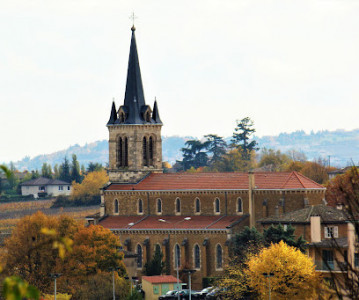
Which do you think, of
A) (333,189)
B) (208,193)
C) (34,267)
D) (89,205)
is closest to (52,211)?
(89,205)

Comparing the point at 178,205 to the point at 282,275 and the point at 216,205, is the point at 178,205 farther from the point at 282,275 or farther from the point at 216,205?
the point at 282,275

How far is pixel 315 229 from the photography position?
71688 mm

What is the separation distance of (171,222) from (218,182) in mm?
6089

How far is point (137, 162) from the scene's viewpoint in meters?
101

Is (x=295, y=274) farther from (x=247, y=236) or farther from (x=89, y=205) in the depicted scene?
(x=89, y=205)

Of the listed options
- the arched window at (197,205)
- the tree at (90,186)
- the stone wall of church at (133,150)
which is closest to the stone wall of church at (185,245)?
the arched window at (197,205)

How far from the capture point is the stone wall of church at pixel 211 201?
8800cm

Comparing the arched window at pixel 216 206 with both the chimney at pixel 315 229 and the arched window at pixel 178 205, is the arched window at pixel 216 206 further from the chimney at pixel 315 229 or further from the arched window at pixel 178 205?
the chimney at pixel 315 229

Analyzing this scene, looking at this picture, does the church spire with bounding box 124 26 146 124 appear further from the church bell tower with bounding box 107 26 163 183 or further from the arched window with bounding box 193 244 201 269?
the arched window with bounding box 193 244 201 269

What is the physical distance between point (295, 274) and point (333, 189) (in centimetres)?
5472

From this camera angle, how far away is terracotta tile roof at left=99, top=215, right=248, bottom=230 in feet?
292

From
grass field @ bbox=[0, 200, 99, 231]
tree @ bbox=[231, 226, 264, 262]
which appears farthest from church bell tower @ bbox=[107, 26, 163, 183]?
grass field @ bbox=[0, 200, 99, 231]

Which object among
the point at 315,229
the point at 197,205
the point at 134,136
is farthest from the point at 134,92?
the point at 315,229

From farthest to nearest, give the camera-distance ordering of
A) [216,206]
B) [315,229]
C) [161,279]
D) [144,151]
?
1. [144,151]
2. [216,206]
3. [161,279]
4. [315,229]
